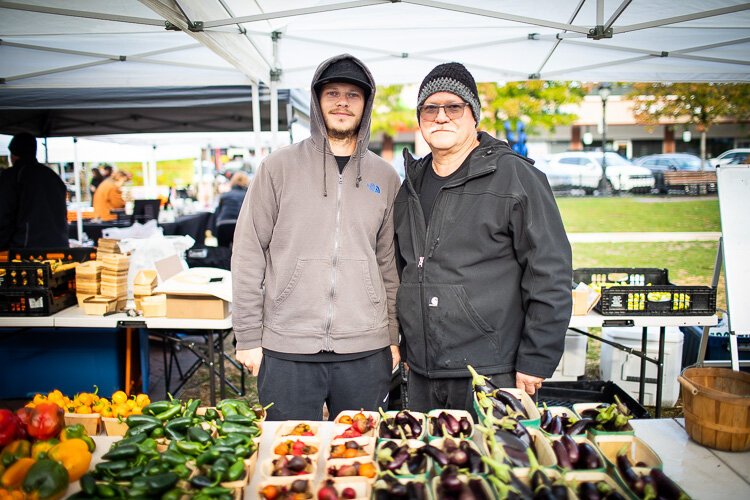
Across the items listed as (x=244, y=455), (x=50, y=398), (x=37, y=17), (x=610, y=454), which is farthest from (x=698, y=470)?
(x=37, y=17)

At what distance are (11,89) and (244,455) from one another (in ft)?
17.1

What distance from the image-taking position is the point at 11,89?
518 centimetres

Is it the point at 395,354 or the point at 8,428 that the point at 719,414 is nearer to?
the point at 395,354

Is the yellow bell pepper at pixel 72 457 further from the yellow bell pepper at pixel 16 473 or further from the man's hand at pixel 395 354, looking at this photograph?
the man's hand at pixel 395 354

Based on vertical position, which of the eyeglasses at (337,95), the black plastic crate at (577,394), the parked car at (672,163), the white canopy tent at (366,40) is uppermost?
the parked car at (672,163)

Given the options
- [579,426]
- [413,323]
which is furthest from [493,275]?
[579,426]

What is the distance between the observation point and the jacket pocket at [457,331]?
2225mm

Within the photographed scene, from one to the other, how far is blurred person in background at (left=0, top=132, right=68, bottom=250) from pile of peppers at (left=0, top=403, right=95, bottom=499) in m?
4.13

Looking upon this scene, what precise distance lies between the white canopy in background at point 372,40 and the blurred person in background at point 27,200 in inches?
28.7

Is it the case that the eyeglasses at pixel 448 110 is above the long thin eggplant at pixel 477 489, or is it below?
above

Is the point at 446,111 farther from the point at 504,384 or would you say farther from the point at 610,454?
the point at 610,454

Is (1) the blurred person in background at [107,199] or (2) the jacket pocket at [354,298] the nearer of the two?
(2) the jacket pocket at [354,298]

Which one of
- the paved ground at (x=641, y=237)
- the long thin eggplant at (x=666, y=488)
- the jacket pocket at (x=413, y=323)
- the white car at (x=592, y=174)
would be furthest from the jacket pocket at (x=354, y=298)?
the white car at (x=592, y=174)

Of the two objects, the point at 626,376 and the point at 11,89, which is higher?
the point at 11,89
